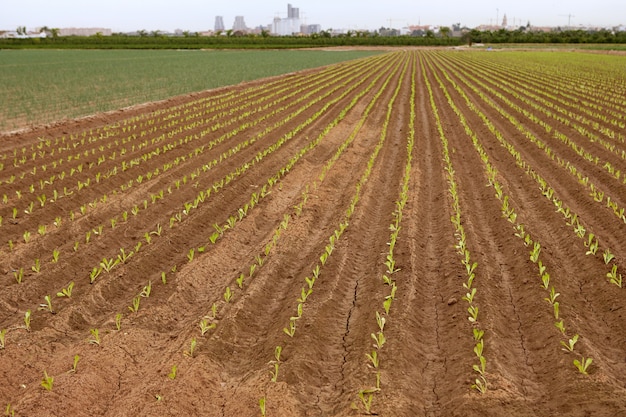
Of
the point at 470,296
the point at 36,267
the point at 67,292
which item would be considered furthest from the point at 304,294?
the point at 36,267

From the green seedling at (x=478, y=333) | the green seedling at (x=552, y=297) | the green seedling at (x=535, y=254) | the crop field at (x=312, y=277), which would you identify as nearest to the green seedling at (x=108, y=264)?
the crop field at (x=312, y=277)

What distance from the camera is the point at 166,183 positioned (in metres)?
11.1

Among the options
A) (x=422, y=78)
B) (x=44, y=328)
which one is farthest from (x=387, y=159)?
(x=422, y=78)

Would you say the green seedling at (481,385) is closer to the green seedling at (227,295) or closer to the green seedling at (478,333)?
the green seedling at (478,333)

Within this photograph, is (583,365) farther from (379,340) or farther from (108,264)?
(108,264)

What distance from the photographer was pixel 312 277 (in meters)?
6.77

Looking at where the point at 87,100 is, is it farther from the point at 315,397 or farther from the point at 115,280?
the point at 315,397

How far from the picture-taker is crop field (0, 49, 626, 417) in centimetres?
455

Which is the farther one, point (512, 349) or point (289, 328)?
point (289, 328)

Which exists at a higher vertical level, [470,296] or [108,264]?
[470,296]

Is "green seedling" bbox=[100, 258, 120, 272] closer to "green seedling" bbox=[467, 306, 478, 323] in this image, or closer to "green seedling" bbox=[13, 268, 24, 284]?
"green seedling" bbox=[13, 268, 24, 284]

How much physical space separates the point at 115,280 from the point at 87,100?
67.2ft

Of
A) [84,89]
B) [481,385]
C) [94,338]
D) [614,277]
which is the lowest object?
[94,338]

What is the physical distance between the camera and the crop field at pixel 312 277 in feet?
14.9
